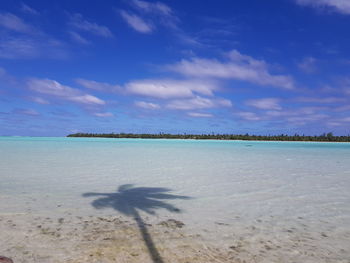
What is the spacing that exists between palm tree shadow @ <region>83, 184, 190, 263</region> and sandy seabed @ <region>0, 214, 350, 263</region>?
1.20ft

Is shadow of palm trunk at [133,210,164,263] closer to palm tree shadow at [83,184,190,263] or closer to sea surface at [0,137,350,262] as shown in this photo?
palm tree shadow at [83,184,190,263]

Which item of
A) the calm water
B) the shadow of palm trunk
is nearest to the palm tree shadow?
the shadow of palm trunk

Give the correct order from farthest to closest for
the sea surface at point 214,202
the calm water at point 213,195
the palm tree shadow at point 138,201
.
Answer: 1. the palm tree shadow at point 138,201
2. the calm water at point 213,195
3. the sea surface at point 214,202

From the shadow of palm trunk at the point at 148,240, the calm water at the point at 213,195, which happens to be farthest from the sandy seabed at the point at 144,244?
the calm water at the point at 213,195

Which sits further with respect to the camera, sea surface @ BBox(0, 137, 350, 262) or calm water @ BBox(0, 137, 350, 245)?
calm water @ BBox(0, 137, 350, 245)

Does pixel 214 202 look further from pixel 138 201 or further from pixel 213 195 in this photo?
pixel 138 201

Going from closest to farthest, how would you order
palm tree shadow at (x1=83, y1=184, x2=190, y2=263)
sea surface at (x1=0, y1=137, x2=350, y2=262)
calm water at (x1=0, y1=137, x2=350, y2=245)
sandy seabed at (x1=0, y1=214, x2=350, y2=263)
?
sandy seabed at (x1=0, y1=214, x2=350, y2=263), sea surface at (x1=0, y1=137, x2=350, y2=262), calm water at (x1=0, y1=137, x2=350, y2=245), palm tree shadow at (x1=83, y1=184, x2=190, y2=263)

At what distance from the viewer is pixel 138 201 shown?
648 centimetres

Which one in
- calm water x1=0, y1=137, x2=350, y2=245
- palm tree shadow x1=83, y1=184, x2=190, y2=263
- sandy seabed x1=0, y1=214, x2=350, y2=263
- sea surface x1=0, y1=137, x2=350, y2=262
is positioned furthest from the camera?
palm tree shadow x1=83, y1=184, x2=190, y2=263

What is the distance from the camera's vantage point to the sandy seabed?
341 cm

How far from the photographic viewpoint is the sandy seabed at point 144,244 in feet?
11.2

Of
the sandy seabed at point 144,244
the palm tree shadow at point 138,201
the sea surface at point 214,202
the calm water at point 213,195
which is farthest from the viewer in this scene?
the palm tree shadow at point 138,201

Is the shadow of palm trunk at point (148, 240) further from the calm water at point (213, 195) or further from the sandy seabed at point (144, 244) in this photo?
the calm water at point (213, 195)

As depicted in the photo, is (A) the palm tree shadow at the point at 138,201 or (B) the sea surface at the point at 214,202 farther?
(A) the palm tree shadow at the point at 138,201
